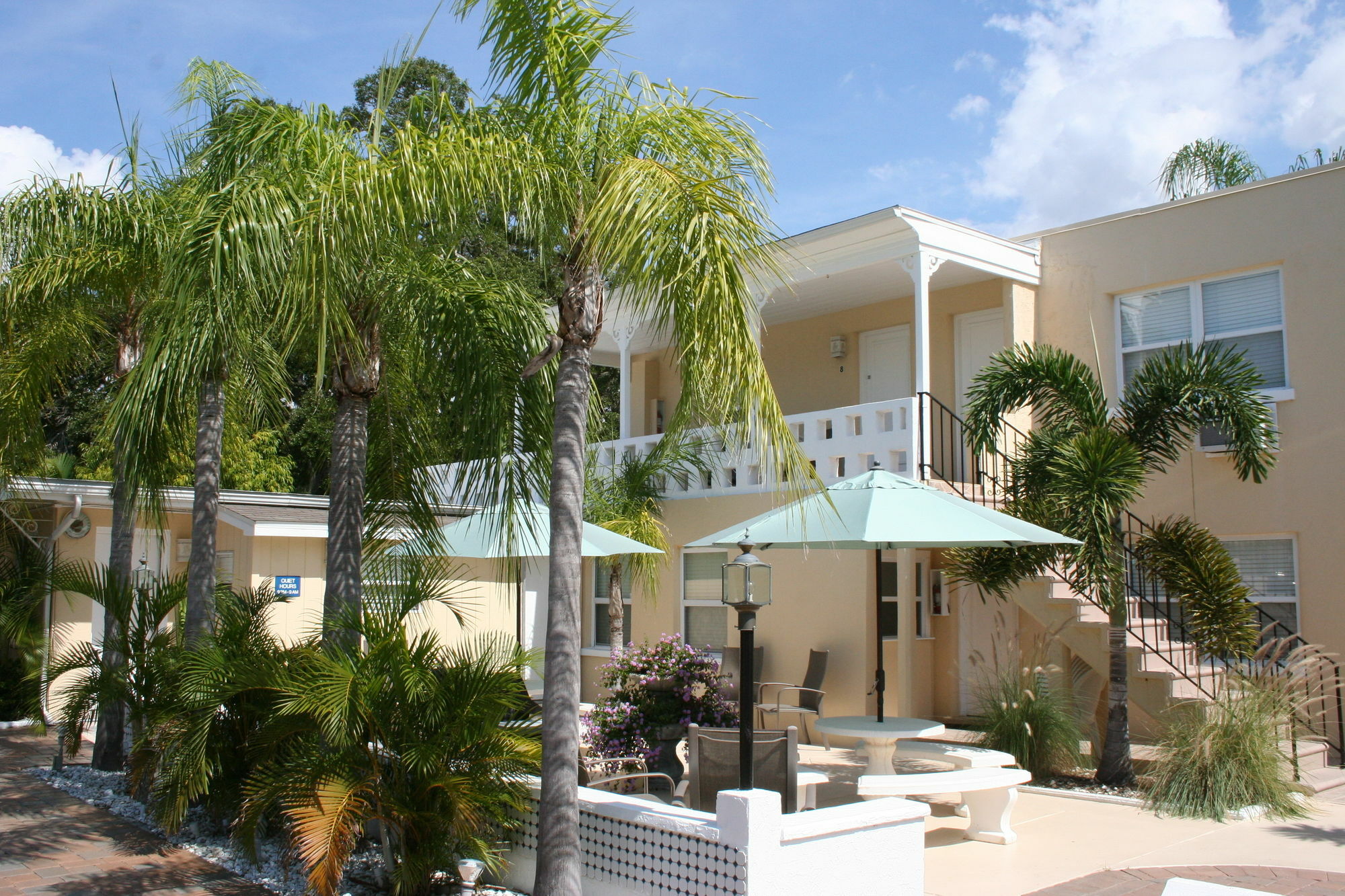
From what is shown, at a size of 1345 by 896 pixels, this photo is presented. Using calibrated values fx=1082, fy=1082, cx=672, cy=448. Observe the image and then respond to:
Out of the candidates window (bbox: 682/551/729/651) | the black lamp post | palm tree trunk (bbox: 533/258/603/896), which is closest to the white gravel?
palm tree trunk (bbox: 533/258/603/896)

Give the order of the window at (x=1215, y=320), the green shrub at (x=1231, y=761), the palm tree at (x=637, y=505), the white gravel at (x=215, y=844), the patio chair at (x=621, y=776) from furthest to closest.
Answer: the palm tree at (x=637, y=505) → the window at (x=1215, y=320) → the green shrub at (x=1231, y=761) → the patio chair at (x=621, y=776) → the white gravel at (x=215, y=844)

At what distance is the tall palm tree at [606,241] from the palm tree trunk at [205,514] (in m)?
3.88

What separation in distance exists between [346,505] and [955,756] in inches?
184

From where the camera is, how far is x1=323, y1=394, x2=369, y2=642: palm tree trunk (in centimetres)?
701

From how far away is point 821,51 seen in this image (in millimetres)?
8609

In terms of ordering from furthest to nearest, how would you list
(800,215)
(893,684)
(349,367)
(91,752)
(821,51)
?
(893,684) → (91,752) → (821,51) → (349,367) → (800,215)

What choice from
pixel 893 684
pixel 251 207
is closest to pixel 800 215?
pixel 251 207

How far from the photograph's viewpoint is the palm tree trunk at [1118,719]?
9023mm

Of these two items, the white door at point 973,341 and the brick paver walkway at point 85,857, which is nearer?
the brick paver walkway at point 85,857

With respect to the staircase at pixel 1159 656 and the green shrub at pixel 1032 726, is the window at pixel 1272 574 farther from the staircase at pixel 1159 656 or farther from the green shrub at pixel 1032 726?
the green shrub at pixel 1032 726

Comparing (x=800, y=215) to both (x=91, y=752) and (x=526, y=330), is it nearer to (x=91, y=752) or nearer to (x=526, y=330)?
(x=526, y=330)

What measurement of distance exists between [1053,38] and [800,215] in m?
9.71

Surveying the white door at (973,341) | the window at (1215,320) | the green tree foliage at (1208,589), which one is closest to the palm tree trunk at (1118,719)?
the green tree foliage at (1208,589)

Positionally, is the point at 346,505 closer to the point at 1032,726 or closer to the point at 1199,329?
the point at 1032,726
